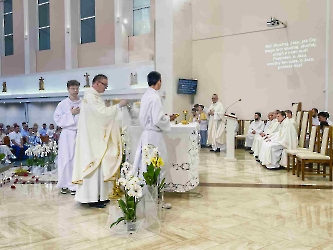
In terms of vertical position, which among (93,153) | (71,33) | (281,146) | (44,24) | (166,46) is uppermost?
(44,24)

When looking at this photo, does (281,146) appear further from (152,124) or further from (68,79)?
(68,79)

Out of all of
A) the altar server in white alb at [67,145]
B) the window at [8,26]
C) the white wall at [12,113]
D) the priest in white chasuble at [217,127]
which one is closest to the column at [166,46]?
the priest in white chasuble at [217,127]

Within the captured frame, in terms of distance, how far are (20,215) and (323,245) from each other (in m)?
3.22

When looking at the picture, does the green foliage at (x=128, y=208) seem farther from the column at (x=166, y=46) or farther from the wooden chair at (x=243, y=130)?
the column at (x=166, y=46)

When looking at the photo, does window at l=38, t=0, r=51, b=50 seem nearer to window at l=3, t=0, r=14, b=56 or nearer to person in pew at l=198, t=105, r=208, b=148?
window at l=3, t=0, r=14, b=56

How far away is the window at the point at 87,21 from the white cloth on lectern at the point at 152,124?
457 inches

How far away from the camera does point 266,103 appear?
11297mm

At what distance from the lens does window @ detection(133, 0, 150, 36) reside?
45.2 feet

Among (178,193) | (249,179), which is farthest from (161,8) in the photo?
(178,193)

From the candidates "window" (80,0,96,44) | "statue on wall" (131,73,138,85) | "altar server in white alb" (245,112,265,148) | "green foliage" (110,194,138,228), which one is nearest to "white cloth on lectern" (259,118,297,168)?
"altar server in white alb" (245,112,265,148)

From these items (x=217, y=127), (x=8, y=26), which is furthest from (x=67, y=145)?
(x=8, y=26)

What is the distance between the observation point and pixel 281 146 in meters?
7.76

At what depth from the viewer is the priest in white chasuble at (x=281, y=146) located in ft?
24.5

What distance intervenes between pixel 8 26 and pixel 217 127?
13.3m
